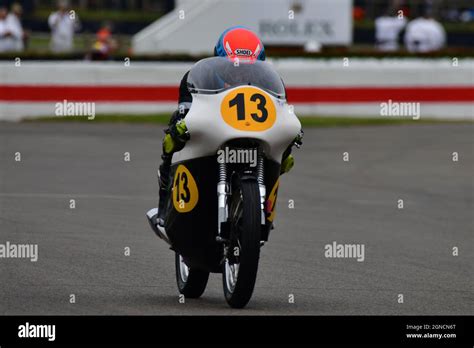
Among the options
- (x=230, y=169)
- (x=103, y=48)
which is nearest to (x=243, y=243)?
(x=230, y=169)

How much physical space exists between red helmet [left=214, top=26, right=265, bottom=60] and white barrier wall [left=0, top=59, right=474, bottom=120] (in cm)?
1444

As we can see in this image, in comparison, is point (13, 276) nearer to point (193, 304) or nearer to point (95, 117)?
point (193, 304)

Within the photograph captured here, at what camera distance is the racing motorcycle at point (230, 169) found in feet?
26.3

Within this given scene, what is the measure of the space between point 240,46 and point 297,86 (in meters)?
15.4

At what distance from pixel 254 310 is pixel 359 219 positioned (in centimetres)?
577

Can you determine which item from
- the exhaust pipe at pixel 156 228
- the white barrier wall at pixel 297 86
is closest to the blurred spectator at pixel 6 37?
the white barrier wall at pixel 297 86

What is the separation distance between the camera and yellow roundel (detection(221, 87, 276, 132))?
8.07 meters

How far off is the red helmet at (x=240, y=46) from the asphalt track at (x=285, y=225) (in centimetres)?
153

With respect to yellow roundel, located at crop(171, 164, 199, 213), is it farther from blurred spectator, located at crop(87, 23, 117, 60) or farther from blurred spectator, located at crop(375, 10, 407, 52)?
blurred spectator, located at crop(375, 10, 407, 52)

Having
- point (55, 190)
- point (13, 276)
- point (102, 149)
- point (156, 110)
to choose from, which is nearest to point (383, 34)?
point (156, 110)

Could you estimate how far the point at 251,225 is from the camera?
781 centimetres

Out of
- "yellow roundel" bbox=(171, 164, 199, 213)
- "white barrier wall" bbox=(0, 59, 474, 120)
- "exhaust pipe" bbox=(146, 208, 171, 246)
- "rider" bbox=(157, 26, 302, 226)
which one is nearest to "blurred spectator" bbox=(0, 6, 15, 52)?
"white barrier wall" bbox=(0, 59, 474, 120)

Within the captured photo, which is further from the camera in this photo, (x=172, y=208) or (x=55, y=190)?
(x=55, y=190)

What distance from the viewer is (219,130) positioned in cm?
809
